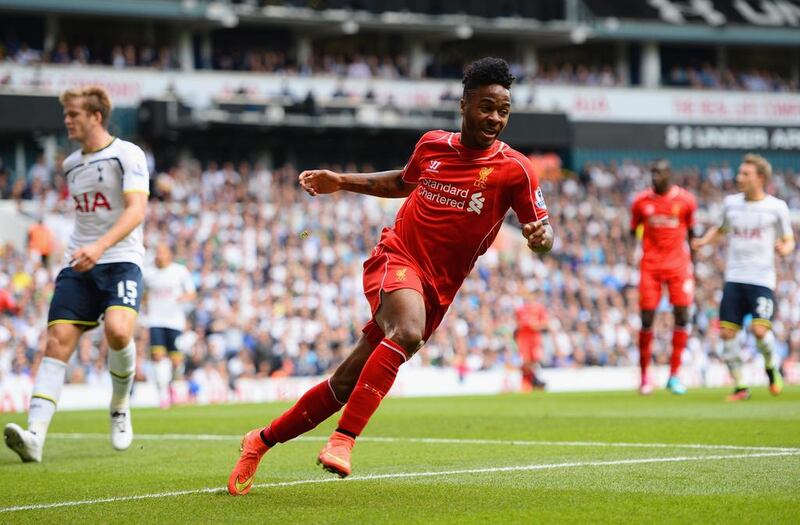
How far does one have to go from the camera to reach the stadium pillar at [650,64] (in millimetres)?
50594

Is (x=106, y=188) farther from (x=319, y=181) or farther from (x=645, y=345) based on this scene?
(x=645, y=345)

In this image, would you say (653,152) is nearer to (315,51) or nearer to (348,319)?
(315,51)

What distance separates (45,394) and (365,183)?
349cm

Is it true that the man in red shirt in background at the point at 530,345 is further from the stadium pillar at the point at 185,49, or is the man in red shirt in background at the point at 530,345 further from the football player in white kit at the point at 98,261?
the stadium pillar at the point at 185,49

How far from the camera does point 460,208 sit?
7102 millimetres

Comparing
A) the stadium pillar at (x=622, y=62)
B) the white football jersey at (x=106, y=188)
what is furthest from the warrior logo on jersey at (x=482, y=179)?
the stadium pillar at (x=622, y=62)

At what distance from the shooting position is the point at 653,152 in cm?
4781

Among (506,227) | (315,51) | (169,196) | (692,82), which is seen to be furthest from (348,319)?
(692,82)

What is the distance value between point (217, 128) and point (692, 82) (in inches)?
843

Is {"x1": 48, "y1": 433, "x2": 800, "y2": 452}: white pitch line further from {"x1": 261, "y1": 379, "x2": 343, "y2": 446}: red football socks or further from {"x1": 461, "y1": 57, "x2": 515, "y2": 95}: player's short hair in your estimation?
{"x1": 461, "y1": 57, "x2": 515, "y2": 95}: player's short hair

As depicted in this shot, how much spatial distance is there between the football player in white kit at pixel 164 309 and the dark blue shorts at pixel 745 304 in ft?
24.9

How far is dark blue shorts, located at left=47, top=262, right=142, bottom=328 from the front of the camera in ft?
31.3

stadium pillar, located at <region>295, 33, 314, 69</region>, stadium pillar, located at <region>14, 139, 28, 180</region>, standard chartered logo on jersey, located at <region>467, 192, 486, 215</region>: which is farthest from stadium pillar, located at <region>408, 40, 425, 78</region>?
standard chartered logo on jersey, located at <region>467, 192, 486, 215</region>

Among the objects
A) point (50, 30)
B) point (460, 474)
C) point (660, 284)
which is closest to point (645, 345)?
point (660, 284)
